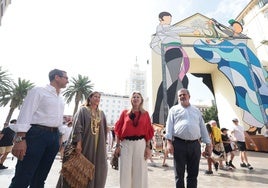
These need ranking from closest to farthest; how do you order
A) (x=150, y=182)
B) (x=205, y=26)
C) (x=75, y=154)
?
(x=75, y=154), (x=150, y=182), (x=205, y=26)

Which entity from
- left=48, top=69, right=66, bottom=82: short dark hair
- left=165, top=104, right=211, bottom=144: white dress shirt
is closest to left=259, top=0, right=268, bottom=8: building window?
left=165, top=104, right=211, bottom=144: white dress shirt

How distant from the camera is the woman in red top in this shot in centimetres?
288

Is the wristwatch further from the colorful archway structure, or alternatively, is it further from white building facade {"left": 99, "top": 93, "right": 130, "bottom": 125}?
white building facade {"left": 99, "top": 93, "right": 130, "bottom": 125}

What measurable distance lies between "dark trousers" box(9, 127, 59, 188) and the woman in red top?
3.13 ft

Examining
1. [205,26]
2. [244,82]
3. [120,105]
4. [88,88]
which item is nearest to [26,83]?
[88,88]

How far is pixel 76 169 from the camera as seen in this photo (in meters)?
2.52

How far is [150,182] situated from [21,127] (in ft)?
10.7

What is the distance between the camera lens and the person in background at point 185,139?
300cm

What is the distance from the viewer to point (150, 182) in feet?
14.9

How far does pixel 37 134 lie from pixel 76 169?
64 centimetres

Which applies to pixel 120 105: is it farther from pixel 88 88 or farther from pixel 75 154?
pixel 75 154

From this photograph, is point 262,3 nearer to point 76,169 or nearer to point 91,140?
point 91,140

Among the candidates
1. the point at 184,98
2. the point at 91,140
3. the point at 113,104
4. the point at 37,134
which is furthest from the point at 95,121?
the point at 113,104

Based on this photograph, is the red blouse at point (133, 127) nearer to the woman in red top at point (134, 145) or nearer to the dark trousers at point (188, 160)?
the woman in red top at point (134, 145)
